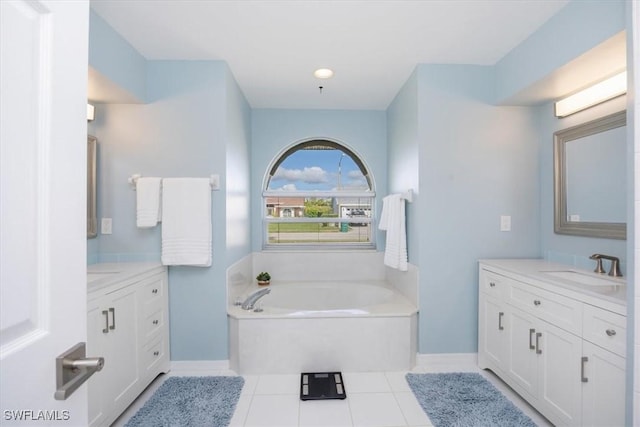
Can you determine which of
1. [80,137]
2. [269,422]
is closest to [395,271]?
[269,422]

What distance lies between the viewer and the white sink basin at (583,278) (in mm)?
1931

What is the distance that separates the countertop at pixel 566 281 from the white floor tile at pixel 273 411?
1.69 metres

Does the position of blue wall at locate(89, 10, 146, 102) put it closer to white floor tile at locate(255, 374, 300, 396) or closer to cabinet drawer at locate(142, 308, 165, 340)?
cabinet drawer at locate(142, 308, 165, 340)

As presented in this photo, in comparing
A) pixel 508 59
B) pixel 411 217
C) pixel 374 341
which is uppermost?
pixel 508 59

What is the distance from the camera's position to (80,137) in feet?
2.35

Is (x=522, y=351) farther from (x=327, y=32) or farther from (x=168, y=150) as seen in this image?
(x=168, y=150)

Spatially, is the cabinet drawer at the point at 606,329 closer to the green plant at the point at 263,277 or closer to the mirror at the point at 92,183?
the green plant at the point at 263,277

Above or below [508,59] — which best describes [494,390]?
below

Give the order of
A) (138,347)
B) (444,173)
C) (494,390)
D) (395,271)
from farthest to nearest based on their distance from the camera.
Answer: (395,271) < (444,173) < (494,390) < (138,347)

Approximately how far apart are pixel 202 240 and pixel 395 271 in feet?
6.38

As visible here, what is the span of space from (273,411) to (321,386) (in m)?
0.39

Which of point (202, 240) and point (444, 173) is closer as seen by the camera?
point (202, 240)

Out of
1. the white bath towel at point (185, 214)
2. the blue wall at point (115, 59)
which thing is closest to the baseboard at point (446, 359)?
the white bath towel at point (185, 214)

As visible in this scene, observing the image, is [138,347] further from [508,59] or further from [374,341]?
[508,59]
